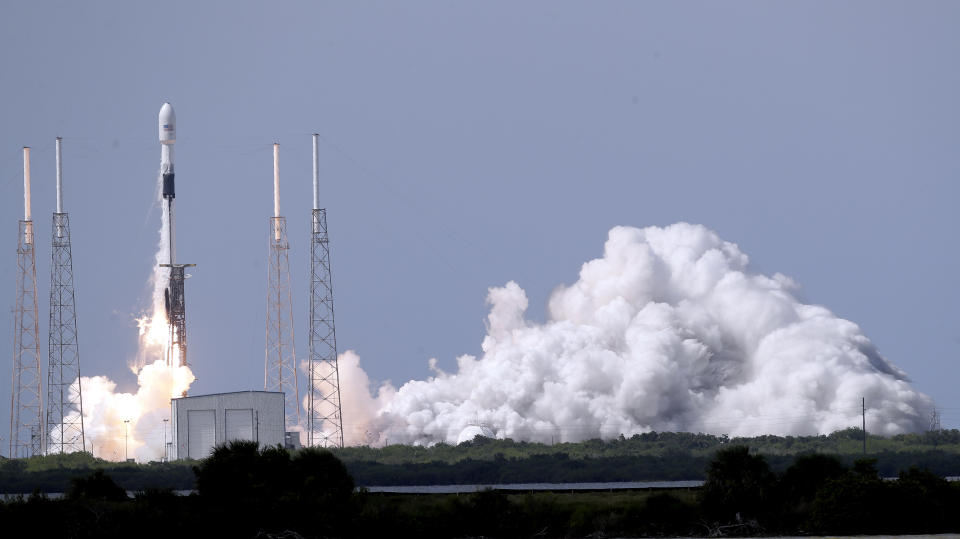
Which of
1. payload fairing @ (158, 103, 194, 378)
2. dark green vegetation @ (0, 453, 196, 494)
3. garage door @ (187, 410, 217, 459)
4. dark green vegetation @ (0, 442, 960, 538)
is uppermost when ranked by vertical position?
payload fairing @ (158, 103, 194, 378)

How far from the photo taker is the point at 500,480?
11038 centimetres

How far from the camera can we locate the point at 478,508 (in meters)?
62.5

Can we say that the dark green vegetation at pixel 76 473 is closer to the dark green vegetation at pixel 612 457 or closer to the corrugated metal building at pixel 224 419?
the corrugated metal building at pixel 224 419

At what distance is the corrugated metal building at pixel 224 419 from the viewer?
110m

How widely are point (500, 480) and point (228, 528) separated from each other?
5135cm

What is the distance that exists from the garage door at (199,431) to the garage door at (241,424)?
115cm

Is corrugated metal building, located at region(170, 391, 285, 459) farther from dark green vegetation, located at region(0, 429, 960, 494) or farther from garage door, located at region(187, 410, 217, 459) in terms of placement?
dark green vegetation, located at region(0, 429, 960, 494)

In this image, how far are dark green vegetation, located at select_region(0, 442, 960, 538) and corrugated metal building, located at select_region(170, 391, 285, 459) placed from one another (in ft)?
146

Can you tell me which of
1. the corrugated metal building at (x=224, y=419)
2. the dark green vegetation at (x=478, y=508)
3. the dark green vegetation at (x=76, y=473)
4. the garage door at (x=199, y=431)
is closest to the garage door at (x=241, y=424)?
the corrugated metal building at (x=224, y=419)

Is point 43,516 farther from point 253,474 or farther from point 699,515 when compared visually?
point 699,515

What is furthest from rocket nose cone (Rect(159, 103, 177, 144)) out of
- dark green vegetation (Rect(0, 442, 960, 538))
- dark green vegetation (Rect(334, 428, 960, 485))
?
dark green vegetation (Rect(0, 442, 960, 538))

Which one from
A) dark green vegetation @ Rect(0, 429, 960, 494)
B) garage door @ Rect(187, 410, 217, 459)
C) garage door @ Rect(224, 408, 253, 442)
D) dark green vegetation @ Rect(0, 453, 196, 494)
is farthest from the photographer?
garage door @ Rect(187, 410, 217, 459)

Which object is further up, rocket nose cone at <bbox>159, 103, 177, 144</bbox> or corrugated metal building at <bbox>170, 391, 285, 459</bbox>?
rocket nose cone at <bbox>159, 103, 177, 144</bbox>

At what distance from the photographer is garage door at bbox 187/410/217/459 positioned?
110688mm
